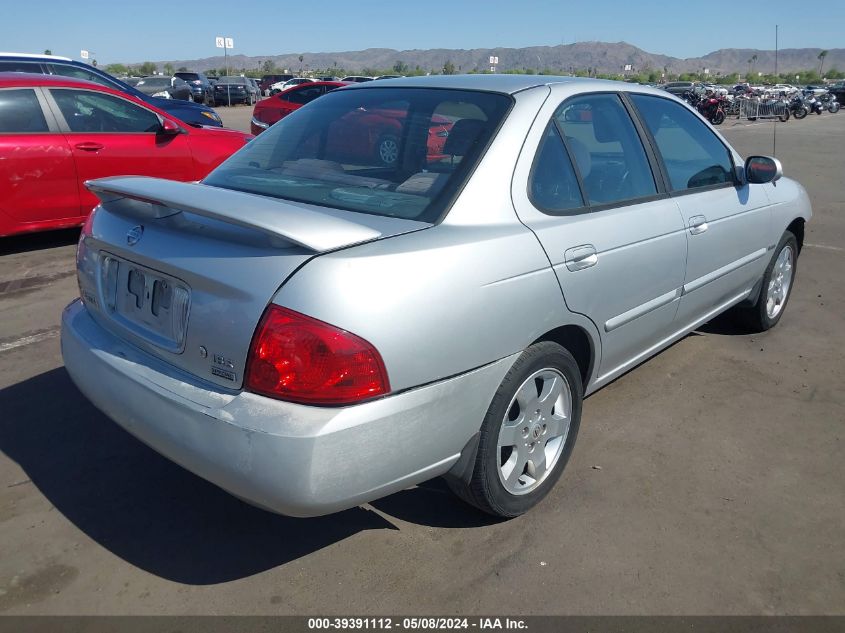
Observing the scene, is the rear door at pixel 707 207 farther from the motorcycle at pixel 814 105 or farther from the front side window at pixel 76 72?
the motorcycle at pixel 814 105

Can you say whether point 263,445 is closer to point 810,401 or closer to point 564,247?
point 564,247

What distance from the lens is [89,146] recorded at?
6.75 m

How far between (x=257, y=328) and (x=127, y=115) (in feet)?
19.5

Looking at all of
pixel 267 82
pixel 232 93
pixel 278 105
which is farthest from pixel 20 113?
pixel 267 82

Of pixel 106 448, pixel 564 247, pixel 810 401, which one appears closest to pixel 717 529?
pixel 564 247

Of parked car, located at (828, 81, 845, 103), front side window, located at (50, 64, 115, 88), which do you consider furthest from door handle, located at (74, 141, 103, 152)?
parked car, located at (828, 81, 845, 103)

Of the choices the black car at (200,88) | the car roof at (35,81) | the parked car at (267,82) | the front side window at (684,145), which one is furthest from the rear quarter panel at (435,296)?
the parked car at (267,82)

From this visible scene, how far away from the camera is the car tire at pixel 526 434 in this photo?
103 inches

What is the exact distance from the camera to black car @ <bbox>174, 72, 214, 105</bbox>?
112ft

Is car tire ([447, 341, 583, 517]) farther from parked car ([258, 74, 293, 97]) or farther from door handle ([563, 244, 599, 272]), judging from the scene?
parked car ([258, 74, 293, 97])

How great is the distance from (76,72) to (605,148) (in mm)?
9606

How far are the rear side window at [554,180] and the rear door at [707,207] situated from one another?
86cm

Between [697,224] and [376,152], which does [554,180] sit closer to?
[376,152]

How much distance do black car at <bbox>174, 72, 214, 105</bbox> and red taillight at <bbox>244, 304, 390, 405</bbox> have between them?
113 feet
